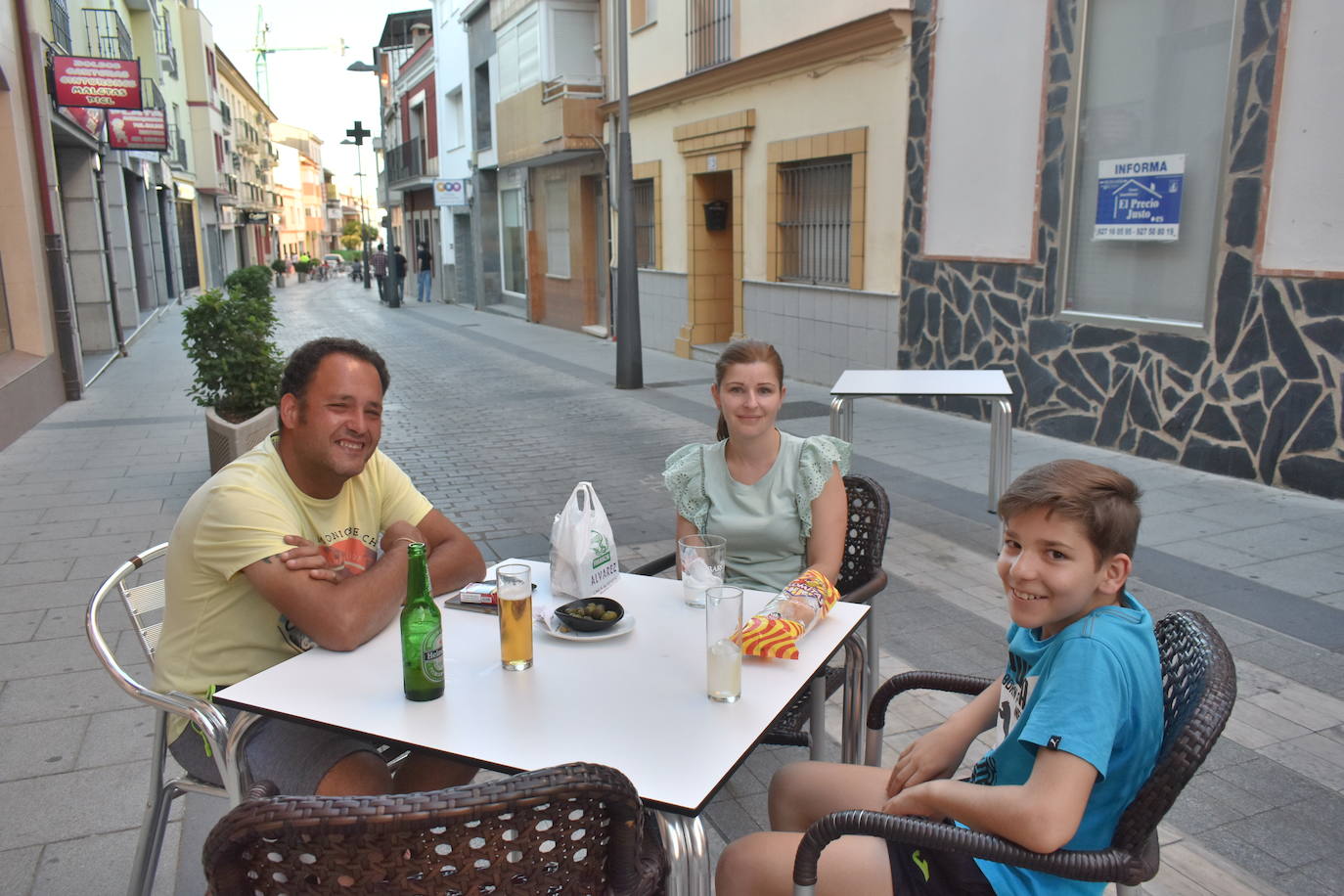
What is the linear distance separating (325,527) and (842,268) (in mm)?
9252

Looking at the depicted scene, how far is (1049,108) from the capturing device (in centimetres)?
799

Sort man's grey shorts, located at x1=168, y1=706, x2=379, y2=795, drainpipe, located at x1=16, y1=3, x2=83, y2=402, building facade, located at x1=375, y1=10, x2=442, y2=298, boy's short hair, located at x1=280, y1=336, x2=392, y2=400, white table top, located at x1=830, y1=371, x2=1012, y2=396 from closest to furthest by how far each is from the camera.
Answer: man's grey shorts, located at x1=168, y1=706, x2=379, y2=795 < boy's short hair, located at x1=280, y1=336, x2=392, y2=400 < white table top, located at x1=830, y1=371, x2=1012, y2=396 < drainpipe, located at x1=16, y1=3, x2=83, y2=402 < building facade, located at x1=375, y1=10, x2=442, y2=298

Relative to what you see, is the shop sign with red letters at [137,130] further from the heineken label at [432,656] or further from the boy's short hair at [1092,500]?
the boy's short hair at [1092,500]

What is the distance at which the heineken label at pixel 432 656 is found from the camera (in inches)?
77.7

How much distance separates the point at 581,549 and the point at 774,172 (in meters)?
10.1

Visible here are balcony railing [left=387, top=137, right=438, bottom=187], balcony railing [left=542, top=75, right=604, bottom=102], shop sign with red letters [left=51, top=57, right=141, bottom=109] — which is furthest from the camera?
balcony railing [left=387, top=137, right=438, bottom=187]

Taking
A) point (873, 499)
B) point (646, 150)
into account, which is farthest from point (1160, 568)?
point (646, 150)

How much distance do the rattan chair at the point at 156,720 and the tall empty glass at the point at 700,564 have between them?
1.08 metres

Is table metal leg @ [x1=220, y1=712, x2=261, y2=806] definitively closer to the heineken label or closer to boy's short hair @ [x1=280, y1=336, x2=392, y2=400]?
the heineken label

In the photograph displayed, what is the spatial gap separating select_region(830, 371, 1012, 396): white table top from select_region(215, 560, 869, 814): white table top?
10.4ft

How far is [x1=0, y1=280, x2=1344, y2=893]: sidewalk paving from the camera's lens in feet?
9.49

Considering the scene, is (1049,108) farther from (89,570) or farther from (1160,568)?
(89,570)

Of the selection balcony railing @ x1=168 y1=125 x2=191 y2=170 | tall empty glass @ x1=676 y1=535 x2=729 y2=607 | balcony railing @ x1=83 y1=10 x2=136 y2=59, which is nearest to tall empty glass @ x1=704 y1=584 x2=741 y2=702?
tall empty glass @ x1=676 y1=535 x2=729 y2=607

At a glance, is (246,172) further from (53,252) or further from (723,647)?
(723,647)
